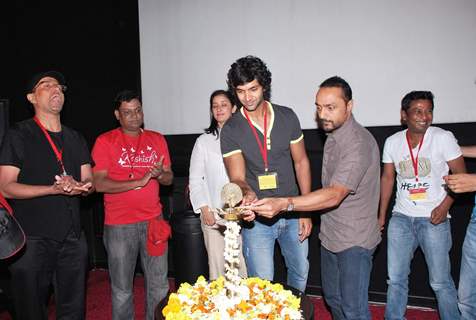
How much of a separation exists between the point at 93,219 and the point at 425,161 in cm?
363

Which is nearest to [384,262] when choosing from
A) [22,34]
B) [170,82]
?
[170,82]

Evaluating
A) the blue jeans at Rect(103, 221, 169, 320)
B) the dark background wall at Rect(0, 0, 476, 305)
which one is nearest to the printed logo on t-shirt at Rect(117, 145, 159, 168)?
the blue jeans at Rect(103, 221, 169, 320)

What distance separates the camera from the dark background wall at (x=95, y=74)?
3.27 metres

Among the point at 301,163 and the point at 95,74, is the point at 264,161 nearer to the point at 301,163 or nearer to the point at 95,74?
the point at 301,163

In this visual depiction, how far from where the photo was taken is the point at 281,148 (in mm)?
2496

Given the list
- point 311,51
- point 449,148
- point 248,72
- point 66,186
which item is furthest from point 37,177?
point 449,148

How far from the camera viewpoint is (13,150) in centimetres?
241

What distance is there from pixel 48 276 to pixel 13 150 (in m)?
0.81

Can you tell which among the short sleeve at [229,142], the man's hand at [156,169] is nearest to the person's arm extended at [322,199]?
the short sleeve at [229,142]

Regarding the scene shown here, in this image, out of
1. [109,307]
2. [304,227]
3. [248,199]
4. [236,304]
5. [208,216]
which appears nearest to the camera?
[236,304]

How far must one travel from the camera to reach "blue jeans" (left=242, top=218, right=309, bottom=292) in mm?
2506

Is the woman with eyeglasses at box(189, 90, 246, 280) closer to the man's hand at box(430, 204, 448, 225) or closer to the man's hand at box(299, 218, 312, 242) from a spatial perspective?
the man's hand at box(299, 218, 312, 242)

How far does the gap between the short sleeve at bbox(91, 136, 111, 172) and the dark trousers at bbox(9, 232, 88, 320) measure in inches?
21.8

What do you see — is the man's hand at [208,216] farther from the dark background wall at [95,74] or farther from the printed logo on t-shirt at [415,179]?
the printed logo on t-shirt at [415,179]
